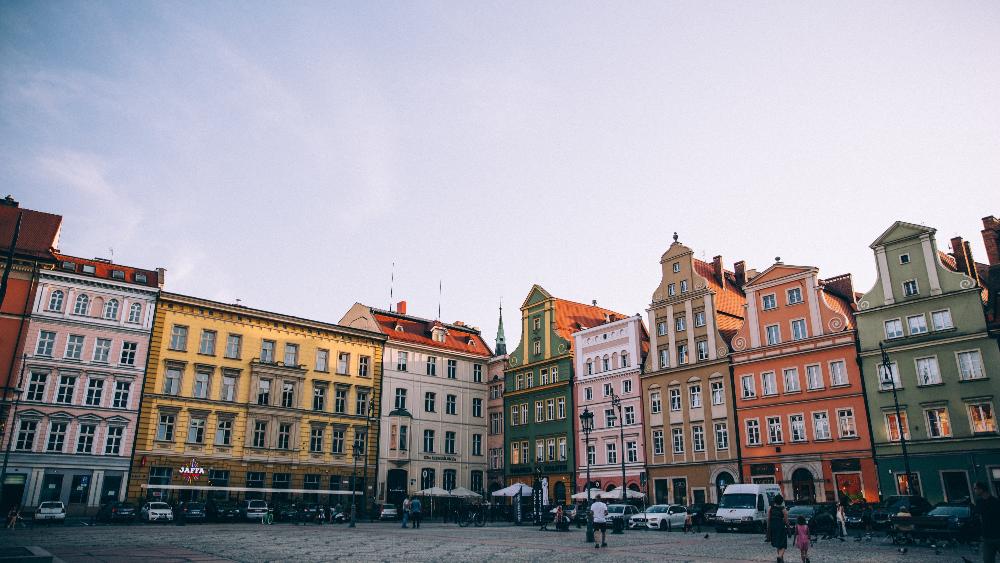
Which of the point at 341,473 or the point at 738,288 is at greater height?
the point at 738,288

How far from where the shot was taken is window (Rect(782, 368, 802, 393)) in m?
45.7

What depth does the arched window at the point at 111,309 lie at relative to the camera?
4941 cm

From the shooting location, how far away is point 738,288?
5769cm

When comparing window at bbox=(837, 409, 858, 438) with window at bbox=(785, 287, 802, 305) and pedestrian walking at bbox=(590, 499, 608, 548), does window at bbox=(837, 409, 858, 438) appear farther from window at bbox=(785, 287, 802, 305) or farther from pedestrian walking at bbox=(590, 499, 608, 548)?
pedestrian walking at bbox=(590, 499, 608, 548)

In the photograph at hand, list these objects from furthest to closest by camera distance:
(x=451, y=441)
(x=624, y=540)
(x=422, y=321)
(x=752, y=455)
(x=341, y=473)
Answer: (x=422, y=321) → (x=451, y=441) → (x=341, y=473) → (x=752, y=455) → (x=624, y=540)

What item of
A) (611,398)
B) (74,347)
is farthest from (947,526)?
(74,347)

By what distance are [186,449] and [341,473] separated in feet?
41.8

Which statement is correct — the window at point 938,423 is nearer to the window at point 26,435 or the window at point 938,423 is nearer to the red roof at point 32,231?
the window at point 26,435

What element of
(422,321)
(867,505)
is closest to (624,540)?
(867,505)

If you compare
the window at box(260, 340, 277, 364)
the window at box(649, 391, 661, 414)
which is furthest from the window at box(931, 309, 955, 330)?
the window at box(260, 340, 277, 364)

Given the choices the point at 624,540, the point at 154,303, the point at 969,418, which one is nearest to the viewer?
the point at 624,540

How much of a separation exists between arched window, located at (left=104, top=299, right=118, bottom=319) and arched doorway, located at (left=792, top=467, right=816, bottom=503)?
48.7 meters

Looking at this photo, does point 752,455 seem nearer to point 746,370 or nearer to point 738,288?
point 746,370

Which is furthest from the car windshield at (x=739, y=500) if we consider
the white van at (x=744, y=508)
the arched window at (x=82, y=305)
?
the arched window at (x=82, y=305)
